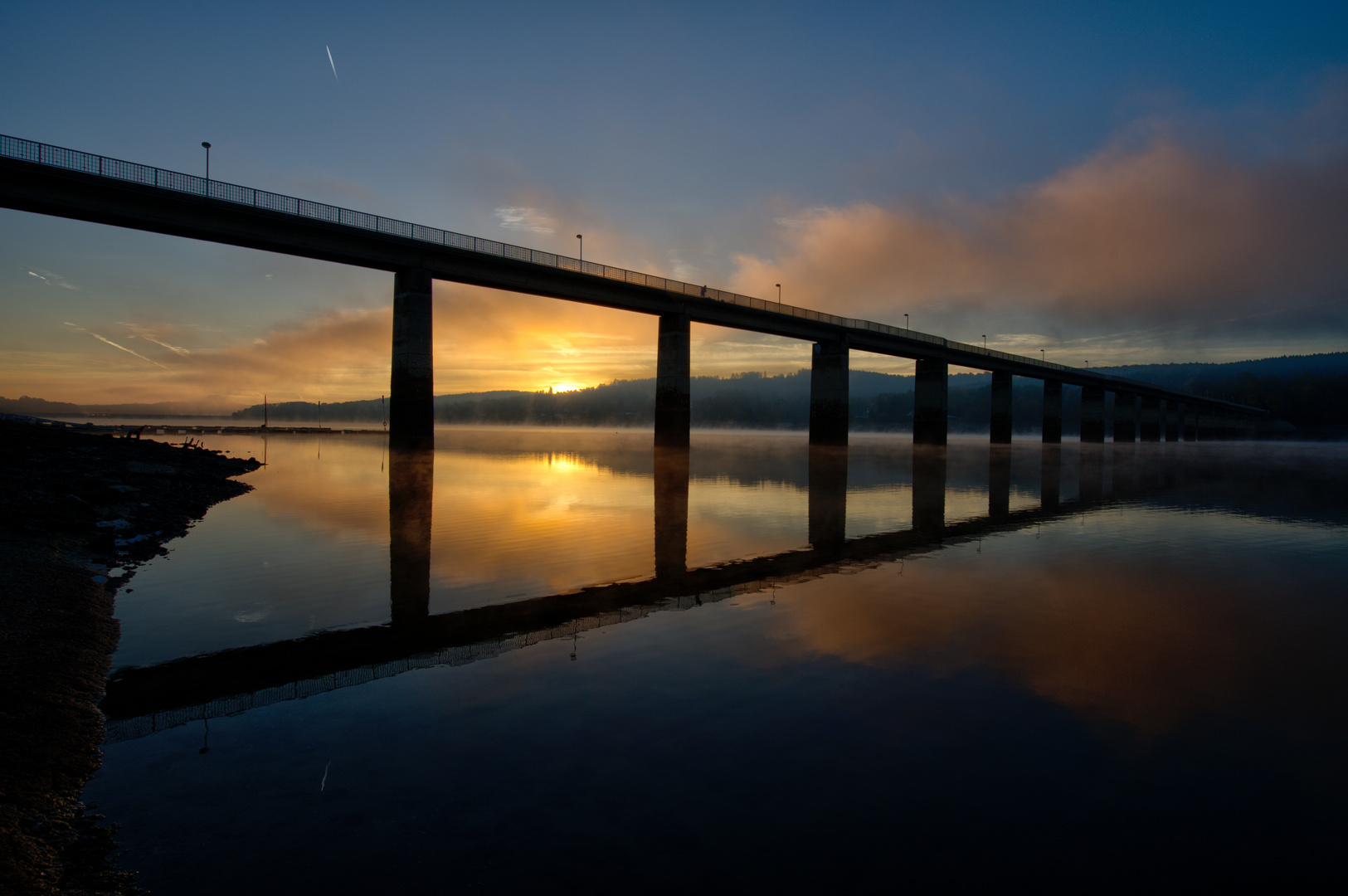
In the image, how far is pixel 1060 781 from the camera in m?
5.34

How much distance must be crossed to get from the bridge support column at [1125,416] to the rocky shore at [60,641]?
17600 cm

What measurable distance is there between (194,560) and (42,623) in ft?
19.5

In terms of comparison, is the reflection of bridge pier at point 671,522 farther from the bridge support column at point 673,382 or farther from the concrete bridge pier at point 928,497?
the bridge support column at point 673,382

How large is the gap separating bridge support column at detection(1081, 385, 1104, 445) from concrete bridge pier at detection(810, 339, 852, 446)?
7895cm

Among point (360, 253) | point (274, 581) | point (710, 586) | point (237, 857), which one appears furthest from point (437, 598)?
point (360, 253)

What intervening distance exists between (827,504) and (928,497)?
5881mm

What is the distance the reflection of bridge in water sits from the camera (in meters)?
7.14

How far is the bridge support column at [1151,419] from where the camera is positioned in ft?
535

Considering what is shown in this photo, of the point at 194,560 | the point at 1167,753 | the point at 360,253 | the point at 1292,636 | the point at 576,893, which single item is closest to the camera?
the point at 576,893

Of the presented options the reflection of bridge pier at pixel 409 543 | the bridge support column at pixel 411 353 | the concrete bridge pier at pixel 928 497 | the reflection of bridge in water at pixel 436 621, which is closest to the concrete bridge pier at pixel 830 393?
the concrete bridge pier at pixel 928 497

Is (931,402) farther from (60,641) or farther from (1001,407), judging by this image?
(60,641)

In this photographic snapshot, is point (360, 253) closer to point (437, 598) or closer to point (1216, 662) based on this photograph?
point (437, 598)

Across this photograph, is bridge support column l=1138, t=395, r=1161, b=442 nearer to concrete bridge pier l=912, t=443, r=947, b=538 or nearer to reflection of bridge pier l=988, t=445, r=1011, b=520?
concrete bridge pier l=912, t=443, r=947, b=538

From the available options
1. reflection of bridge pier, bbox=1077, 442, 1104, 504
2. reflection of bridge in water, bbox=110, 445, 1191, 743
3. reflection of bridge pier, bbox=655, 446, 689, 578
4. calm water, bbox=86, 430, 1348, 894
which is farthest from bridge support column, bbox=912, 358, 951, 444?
calm water, bbox=86, 430, 1348, 894
